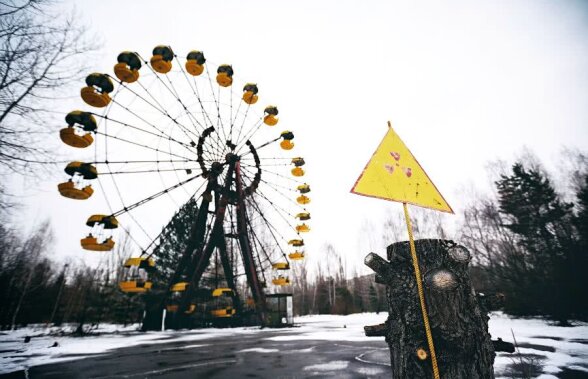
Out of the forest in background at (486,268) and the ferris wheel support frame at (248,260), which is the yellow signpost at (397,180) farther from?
the ferris wheel support frame at (248,260)

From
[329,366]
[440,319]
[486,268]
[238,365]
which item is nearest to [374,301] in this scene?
[486,268]

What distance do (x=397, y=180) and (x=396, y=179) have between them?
16mm

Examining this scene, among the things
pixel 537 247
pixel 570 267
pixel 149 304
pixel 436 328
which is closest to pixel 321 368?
pixel 436 328

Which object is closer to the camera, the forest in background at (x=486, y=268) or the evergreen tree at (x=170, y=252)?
the forest in background at (x=486, y=268)

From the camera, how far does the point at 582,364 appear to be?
5453 millimetres

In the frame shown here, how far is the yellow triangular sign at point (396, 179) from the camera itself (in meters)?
2.78

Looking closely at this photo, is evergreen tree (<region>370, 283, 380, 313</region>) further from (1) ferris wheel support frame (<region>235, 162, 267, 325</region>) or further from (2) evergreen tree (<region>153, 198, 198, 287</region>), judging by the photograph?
(2) evergreen tree (<region>153, 198, 198, 287</region>)

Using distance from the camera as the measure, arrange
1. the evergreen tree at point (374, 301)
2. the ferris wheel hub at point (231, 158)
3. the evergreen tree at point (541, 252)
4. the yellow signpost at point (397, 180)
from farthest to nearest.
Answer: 1. the evergreen tree at point (374, 301)
2. the ferris wheel hub at point (231, 158)
3. the evergreen tree at point (541, 252)
4. the yellow signpost at point (397, 180)

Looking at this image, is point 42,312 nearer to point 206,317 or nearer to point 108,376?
point 206,317

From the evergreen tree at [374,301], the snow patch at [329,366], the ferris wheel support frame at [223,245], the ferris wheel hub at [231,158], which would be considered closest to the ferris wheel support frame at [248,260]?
the ferris wheel support frame at [223,245]

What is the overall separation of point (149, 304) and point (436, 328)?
2396cm

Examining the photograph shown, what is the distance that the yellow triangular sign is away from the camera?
278 cm

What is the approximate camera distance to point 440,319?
2357mm

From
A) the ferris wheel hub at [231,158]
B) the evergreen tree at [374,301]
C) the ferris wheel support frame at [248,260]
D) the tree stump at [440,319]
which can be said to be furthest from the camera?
the evergreen tree at [374,301]
